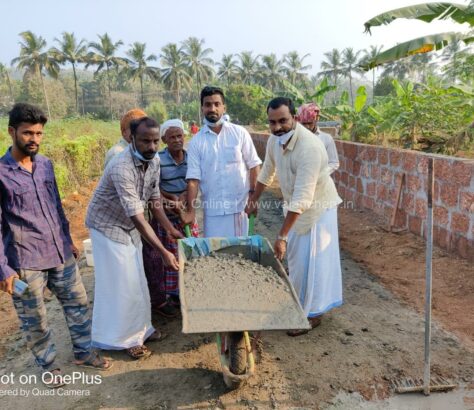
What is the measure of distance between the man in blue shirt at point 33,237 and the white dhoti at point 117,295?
0.19m

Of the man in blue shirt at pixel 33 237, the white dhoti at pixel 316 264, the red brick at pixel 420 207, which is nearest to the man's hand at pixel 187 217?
the white dhoti at pixel 316 264

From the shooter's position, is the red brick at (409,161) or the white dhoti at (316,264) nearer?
the white dhoti at (316,264)

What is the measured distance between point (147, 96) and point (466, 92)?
66.8 m

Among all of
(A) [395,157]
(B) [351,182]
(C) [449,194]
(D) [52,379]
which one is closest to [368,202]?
(B) [351,182]

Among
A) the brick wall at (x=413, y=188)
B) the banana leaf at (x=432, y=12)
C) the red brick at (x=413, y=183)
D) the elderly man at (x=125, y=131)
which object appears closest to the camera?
the elderly man at (x=125, y=131)

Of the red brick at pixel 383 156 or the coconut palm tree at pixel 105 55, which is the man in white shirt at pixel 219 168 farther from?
the coconut palm tree at pixel 105 55

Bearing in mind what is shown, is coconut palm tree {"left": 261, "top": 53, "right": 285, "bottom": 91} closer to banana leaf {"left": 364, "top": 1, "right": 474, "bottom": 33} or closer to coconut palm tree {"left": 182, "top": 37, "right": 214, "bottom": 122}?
coconut palm tree {"left": 182, "top": 37, "right": 214, "bottom": 122}

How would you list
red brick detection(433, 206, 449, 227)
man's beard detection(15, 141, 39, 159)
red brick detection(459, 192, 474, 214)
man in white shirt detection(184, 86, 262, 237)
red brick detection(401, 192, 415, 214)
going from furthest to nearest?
red brick detection(401, 192, 415, 214), red brick detection(433, 206, 449, 227), red brick detection(459, 192, 474, 214), man in white shirt detection(184, 86, 262, 237), man's beard detection(15, 141, 39, 159)

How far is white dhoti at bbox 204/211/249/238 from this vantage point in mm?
3688

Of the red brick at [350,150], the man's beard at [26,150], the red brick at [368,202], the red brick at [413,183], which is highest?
the man's beard at [26,150]

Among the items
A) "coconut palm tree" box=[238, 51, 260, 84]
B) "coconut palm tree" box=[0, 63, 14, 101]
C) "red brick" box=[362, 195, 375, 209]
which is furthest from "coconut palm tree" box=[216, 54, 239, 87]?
"red brick" box=[362, 195, 375, 209]

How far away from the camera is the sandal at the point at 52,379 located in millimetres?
2821

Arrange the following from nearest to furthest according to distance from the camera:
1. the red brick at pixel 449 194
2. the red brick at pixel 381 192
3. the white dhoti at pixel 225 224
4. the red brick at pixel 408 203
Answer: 1. the white dhoti at pixel 225 224
2. the red brick at pixel 449 194
3. the red brick at pixel 408 203
4. the red brick at pixel 381 192

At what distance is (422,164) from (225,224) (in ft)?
10.2
